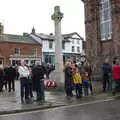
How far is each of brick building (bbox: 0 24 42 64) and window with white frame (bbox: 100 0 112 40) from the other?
42.2m

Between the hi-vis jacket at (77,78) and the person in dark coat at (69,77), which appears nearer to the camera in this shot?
the hi-vis jacket at (77,78)

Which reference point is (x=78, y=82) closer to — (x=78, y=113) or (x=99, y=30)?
(x=78, y=113)

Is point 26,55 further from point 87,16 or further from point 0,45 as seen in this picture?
point 87,16

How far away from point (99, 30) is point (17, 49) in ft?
151

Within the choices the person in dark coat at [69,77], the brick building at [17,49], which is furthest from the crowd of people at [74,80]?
the brick building at [17,49]

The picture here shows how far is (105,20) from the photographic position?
98.9 ft

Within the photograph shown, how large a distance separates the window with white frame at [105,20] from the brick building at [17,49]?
4219 centimetres

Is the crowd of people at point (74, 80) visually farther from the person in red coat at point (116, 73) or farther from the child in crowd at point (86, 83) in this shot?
the person in red coat at point (116, 73)

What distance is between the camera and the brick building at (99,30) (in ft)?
96.6

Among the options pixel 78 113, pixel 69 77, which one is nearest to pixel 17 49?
pixel 69 77

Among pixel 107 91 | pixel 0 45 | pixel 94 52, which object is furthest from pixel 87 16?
pixel 0 45

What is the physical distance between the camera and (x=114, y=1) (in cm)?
2867

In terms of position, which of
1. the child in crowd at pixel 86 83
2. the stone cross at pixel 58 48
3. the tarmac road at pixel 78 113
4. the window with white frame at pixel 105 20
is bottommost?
the tarmac road at pixel 78 113

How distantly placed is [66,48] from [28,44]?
1013cm
